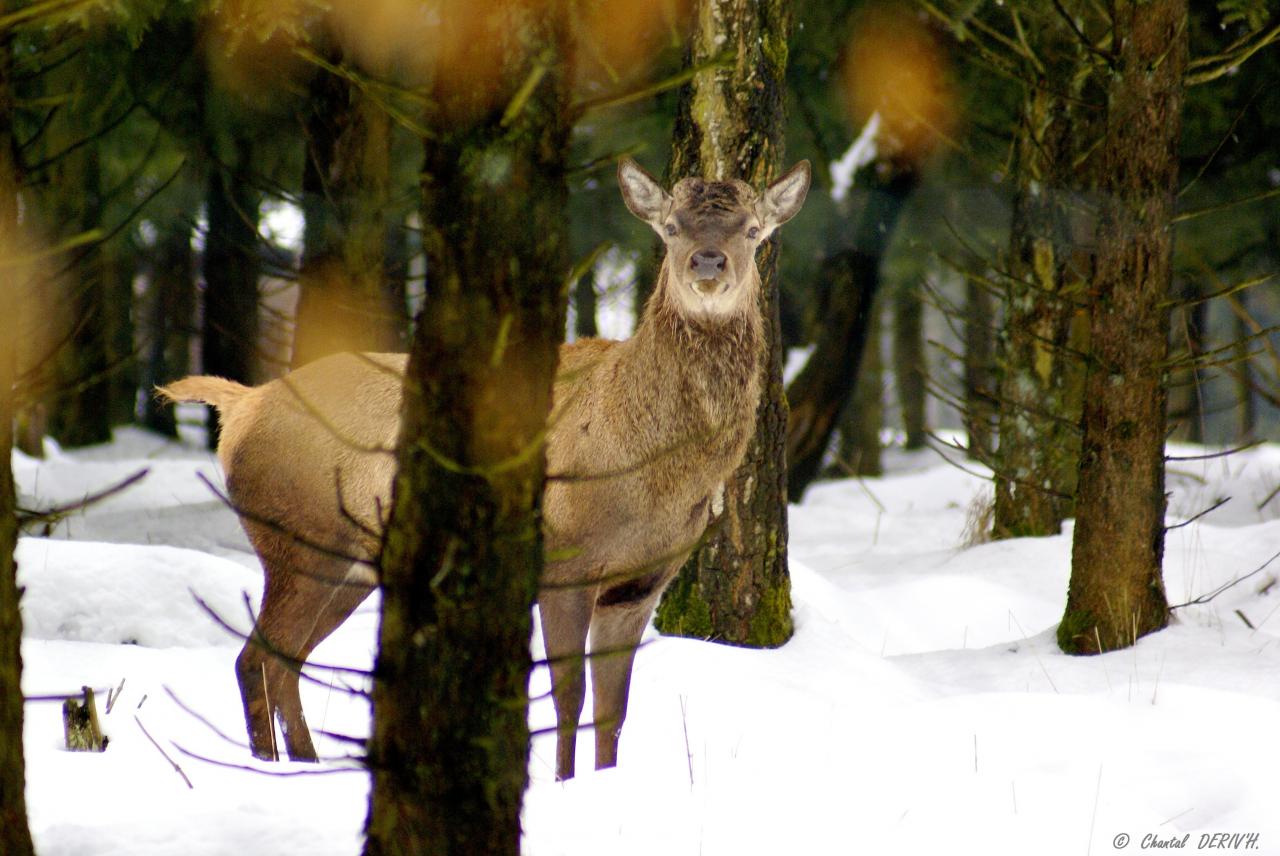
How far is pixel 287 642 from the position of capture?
5.77m

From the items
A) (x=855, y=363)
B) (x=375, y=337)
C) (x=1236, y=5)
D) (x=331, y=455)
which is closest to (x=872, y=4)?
(x=855, y=363)

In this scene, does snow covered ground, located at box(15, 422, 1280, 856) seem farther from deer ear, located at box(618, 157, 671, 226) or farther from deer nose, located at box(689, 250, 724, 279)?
deer ear, located at box(618, 157, 671, 226)

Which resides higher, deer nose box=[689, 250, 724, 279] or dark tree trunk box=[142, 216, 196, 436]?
dark tree trunk box=[142, 216, 196, 436]

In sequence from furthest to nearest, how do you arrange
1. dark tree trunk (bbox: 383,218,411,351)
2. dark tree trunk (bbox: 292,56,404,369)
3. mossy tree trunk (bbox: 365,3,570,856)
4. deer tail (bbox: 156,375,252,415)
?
dark tree trunk (bbox: 383,218,411,351) < dark tree trunk (bbox: 292,56,404,369) < deer tail (bbox: 156,375,252,415) < mossy tree trunk (bbox: 365,3,570,856)

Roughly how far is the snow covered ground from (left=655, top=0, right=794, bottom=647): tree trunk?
40cm

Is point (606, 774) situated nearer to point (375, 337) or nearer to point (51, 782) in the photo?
point (51, 782)

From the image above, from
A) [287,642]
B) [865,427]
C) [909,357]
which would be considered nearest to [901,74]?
[287,642]

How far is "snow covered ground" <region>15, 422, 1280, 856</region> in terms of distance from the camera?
13.1 feet

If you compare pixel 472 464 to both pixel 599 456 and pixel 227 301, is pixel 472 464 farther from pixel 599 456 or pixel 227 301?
pixel 227 301

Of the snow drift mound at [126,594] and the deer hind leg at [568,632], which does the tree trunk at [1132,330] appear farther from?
the snow drift mound at [126,594]

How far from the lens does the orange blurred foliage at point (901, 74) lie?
38.8ft

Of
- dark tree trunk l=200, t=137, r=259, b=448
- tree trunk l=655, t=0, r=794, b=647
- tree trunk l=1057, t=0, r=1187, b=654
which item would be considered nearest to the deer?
tree trunk l=655, t=0, r=794, b=647

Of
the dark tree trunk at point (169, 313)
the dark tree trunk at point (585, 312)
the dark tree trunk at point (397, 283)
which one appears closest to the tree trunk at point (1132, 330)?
the dark tree trunk at point (397, 283)

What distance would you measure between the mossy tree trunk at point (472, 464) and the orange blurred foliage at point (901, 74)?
9.36m
